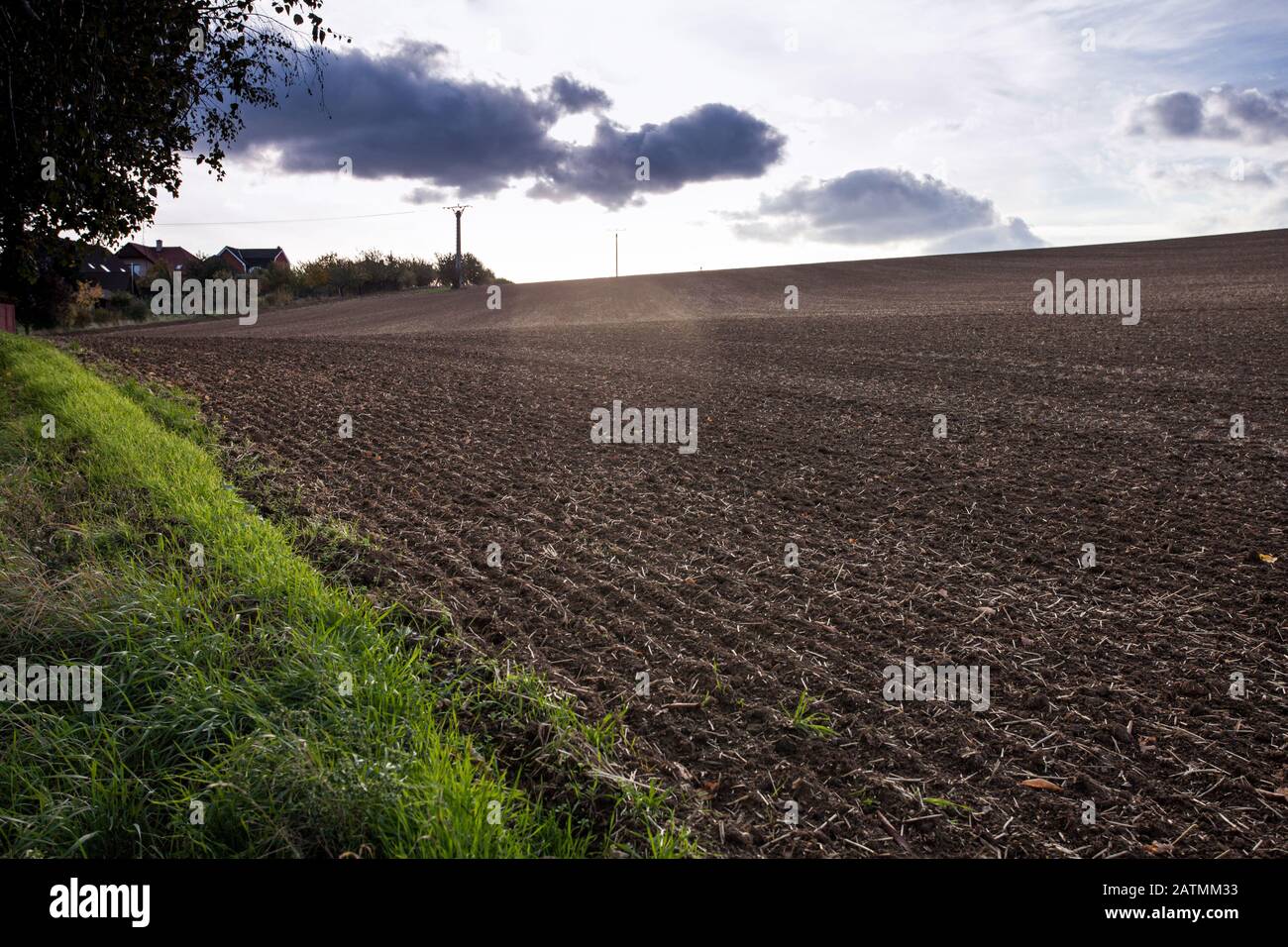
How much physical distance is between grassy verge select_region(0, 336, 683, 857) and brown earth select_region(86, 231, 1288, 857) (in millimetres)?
937

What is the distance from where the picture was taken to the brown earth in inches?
156

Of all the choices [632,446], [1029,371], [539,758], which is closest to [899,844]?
[539,758]

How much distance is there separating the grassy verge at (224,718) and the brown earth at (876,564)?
36.9 inches

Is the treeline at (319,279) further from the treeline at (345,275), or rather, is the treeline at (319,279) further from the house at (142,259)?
the house at (142,259)

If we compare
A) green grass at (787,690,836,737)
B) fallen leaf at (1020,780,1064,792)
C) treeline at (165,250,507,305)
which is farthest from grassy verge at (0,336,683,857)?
treeline at (165,250,507,305)

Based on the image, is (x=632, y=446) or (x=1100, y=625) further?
(x=632, y=446)

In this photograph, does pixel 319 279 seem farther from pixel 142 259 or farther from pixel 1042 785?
pixel 1042 785

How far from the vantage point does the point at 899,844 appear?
3.53 metres

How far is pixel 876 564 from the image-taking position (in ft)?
22.7

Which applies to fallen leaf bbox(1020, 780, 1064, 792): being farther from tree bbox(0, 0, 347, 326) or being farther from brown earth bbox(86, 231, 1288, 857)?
tree bbox(0, 0, 347, 326)

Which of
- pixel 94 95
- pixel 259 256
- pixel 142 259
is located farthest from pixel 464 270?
pixel 94 95

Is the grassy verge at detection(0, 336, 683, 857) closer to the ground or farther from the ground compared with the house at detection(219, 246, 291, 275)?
closer to the ground
